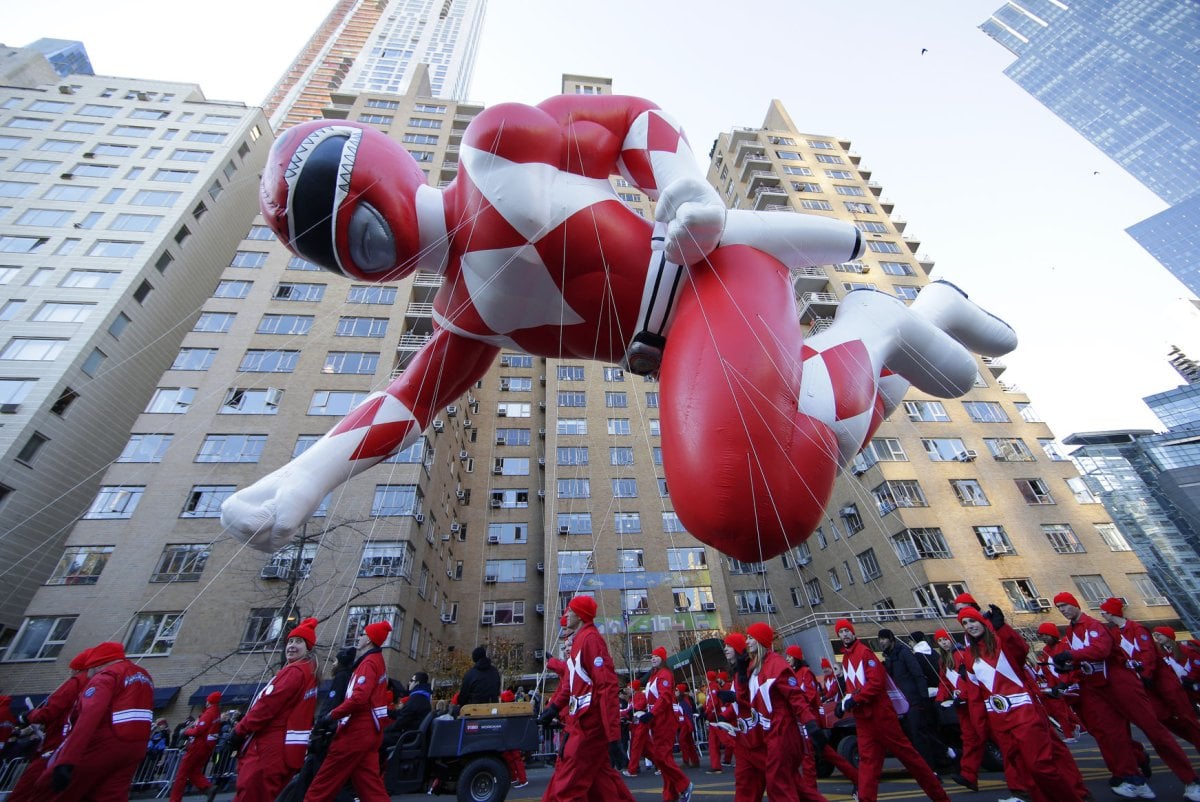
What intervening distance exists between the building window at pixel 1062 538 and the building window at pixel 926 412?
594 cm

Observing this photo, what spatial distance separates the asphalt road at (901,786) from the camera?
4762 mm

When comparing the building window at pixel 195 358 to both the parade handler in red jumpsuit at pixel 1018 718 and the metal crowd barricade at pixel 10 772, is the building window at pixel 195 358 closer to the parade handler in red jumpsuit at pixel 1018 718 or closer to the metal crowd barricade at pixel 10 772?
the metal crowd barricade at pixel 10 772

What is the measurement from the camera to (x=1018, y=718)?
12.4 feet

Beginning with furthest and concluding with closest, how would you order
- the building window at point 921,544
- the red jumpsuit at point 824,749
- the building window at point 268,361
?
the building window at point 268,361 < the building window at point 921,544 < the red jumpsuit at point 824,749

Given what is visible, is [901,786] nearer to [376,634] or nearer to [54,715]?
[376,634]

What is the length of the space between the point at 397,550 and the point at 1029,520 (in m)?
25.8

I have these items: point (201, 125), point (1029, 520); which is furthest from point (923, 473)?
point (201, 125)

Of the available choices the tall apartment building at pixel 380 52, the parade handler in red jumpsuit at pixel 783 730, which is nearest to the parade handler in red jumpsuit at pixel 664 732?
the parade handler in red jumpsuit at pixel 783 730

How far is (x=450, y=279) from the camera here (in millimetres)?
3264

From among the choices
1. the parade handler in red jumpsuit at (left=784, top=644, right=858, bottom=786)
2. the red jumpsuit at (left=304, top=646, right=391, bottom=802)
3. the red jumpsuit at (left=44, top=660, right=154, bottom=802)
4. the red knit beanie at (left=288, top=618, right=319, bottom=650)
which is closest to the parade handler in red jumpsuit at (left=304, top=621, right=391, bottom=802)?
the red jumpsuit at (left=304, top=646, right=391, bottom=802)

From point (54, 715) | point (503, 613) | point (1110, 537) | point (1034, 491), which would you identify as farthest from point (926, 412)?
point (54, 715)

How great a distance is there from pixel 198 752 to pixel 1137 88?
126m

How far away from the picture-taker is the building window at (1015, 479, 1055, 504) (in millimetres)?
23344

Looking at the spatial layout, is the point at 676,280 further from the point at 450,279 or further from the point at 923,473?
the point at 923,473
